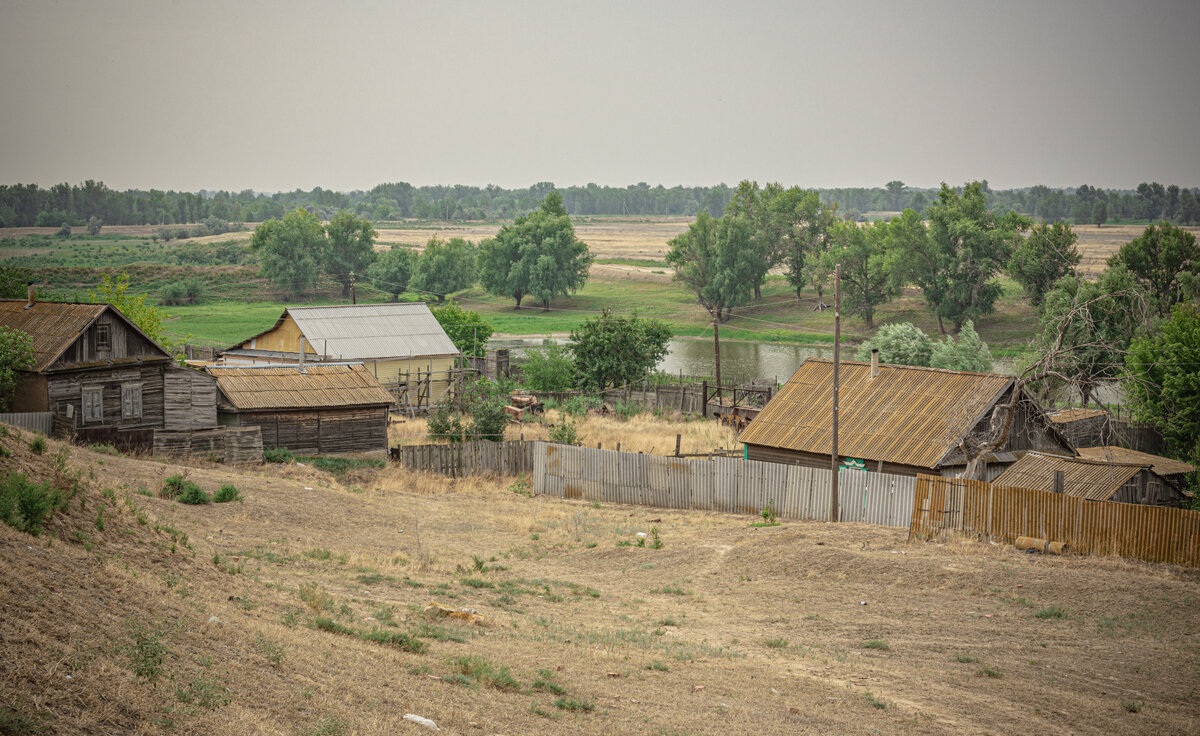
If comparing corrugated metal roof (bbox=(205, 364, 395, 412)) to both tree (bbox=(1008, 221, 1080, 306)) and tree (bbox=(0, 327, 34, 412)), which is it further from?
tree (bbox=(1008, 221, 1080, 306))

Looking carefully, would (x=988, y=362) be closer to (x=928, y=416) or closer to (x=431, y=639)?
(x=928, y=416)

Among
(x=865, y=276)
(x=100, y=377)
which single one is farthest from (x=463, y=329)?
(x=865, y=276)

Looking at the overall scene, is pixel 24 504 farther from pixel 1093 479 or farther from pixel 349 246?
pixel 349 246

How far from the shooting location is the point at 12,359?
92.4 ft

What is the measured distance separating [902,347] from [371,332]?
27822mm

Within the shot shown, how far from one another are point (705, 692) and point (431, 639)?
3716mm

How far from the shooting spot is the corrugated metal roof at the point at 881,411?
26.5 m

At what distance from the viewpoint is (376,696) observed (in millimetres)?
9938

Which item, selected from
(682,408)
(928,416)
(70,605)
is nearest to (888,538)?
(928,416)

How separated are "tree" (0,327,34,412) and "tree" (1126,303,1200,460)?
35835mm

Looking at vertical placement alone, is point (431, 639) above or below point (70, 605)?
A: below

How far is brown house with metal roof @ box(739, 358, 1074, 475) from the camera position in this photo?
26.4 metres

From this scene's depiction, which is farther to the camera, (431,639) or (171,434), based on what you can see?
(171,434)

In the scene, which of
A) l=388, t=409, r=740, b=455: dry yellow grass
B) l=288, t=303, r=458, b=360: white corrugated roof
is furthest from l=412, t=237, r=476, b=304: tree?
l=388, t=409, r=740, b=455: dry yellow grass
